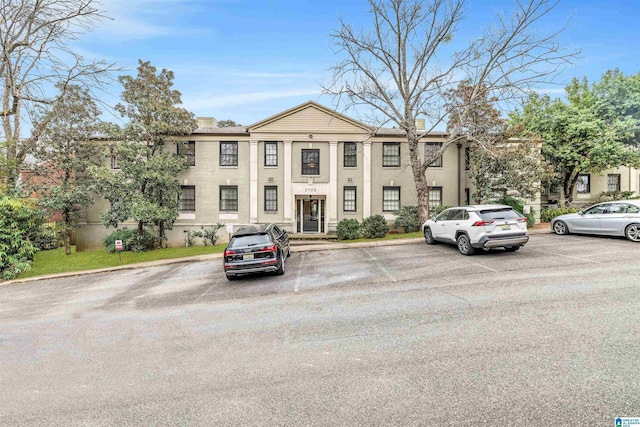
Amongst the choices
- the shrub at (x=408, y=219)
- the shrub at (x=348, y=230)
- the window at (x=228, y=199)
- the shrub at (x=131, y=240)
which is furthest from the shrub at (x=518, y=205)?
the shrub at (x=131, y=240)

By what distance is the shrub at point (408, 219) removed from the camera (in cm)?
2078

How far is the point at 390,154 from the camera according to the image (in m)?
22.7

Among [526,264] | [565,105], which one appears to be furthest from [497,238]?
[565,105]

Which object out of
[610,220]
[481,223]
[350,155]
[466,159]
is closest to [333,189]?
[350,155]

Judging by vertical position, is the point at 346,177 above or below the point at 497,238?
above

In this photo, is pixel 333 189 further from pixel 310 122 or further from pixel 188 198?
pixel 188 198

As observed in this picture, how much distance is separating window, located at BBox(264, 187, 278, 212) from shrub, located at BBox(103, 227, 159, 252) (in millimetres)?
7097

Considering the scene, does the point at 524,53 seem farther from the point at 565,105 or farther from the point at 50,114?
the point at 50,114

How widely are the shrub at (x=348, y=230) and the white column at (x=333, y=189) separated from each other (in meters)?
1.92

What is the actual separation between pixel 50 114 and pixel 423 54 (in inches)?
796

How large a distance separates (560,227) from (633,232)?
306 cm

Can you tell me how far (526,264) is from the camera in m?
10.4

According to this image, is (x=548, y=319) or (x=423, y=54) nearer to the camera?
(x=548, y=319)

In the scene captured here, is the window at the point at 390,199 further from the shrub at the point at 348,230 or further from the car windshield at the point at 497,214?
the car windshield at the point at 497,214
